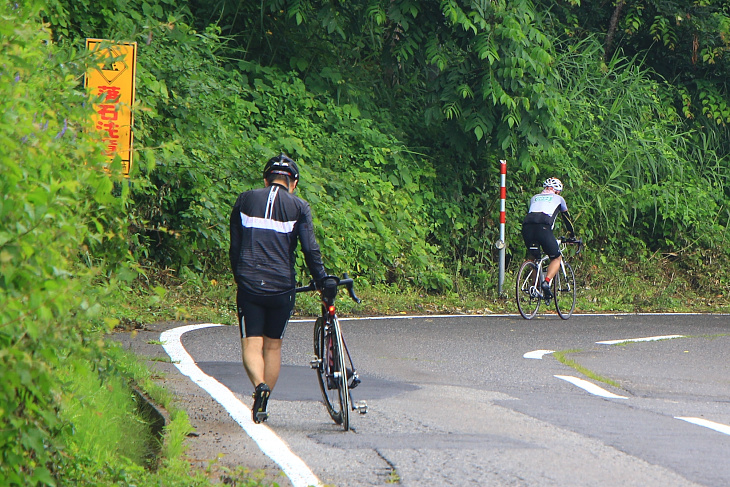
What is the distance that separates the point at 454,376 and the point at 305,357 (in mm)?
1486

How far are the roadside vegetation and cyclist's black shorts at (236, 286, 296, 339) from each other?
1230 mm

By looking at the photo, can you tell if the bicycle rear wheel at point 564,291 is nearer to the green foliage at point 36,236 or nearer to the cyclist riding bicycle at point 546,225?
the cyclist riding bicycle at point 546,225

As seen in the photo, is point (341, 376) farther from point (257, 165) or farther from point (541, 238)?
point (257, 165)

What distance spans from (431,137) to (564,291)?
4.80 metres

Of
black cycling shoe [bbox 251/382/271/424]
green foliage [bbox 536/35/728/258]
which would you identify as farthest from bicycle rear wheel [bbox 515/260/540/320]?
black cycling shoe [bbox 251/382/271/424]

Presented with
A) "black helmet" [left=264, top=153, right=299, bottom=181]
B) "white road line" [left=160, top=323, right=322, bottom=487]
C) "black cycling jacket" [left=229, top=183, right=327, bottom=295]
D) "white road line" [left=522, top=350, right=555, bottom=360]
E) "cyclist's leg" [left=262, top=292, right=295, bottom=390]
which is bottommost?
"white road line" [left=522, top=350, right=555, bottom=360]

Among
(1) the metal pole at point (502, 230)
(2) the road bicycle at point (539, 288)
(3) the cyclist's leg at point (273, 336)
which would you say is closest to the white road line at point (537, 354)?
(2) the road bicycle at point (539, 288)

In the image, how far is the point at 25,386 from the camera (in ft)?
9.37

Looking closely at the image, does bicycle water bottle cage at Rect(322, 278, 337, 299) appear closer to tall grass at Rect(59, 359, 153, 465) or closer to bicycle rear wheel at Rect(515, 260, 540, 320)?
tall grass at Rect(59, 359, 153, 465)

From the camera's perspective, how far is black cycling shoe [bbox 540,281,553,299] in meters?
13.7

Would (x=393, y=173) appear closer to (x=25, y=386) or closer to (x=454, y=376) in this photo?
(x=454, y=376)

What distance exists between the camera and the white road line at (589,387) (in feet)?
25.3

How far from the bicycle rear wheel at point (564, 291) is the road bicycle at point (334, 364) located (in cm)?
788

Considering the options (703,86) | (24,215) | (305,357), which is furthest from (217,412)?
(703,86)
